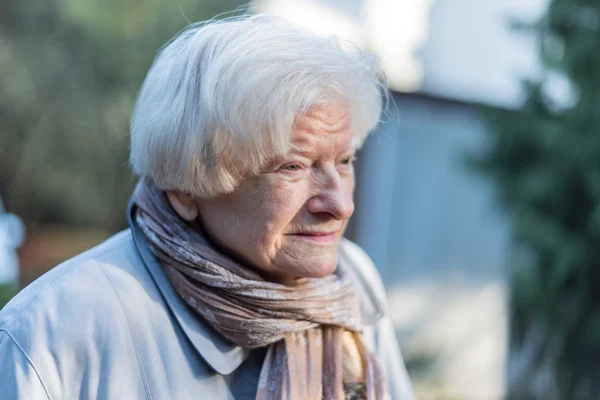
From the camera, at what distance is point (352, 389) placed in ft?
5.97

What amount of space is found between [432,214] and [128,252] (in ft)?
15.5

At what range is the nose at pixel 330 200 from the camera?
5.54 feet

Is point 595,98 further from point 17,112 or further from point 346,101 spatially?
point 17,112

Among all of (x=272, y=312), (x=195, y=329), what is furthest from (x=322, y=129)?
(x=195, y=329)

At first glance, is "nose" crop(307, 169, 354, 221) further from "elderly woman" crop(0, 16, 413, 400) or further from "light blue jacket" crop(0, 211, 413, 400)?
"light blue jacket" crop(0, 211, 413, 400)

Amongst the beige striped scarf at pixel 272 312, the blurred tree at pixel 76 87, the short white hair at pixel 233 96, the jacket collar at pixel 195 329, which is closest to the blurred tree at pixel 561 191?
the beige striped scarf at pixel 272 312

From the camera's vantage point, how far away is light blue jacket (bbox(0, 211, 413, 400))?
1.53m

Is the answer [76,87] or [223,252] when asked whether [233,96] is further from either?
[76,87]

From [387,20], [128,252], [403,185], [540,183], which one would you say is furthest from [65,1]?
[128,252]

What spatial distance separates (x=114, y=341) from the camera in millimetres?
1611

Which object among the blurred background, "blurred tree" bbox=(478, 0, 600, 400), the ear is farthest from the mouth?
"blurred tree" bbox=(478, 0, 600, 400)

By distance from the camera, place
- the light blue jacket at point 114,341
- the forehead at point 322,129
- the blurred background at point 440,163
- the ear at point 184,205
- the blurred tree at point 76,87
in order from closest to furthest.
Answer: the light blue jacket at point 114,341, the forehead at point 322,129, the ear at point 184,205, the blurred background at point 440,163, the blurred tree at point 76,87

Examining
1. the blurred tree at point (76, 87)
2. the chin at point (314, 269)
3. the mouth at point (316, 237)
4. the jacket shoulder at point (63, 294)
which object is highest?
the mouth at point (316, 237)

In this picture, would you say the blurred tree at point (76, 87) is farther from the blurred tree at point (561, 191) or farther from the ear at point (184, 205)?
the ear at point (184, 205)
